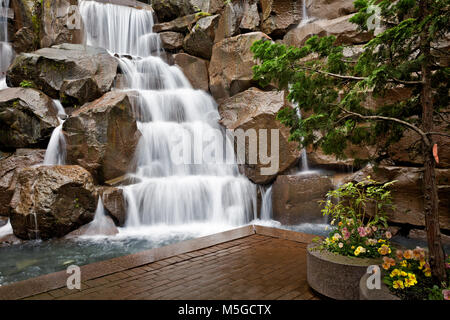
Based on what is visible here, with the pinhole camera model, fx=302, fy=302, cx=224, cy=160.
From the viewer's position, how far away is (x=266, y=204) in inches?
355

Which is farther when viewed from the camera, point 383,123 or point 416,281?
point 383,123

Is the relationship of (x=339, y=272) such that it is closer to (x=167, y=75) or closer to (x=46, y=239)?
(x=46, y=239)

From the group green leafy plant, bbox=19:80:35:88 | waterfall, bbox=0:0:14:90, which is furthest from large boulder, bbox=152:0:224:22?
green leafy plant, bbox=19:80:35:88

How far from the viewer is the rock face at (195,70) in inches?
492

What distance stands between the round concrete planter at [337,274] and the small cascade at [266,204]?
571cm

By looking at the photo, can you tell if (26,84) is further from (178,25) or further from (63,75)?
(178,25)

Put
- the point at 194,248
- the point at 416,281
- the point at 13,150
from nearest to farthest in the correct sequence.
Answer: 1. the point at 416,281
2. the point at 194,248
3. the point at 13,150

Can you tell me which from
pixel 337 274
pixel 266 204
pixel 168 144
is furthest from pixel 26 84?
pixel 337 274

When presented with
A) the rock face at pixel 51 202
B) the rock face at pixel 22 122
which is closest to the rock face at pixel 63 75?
the rock face at pixel 22 122

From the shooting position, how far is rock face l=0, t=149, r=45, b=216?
8066 millimetres

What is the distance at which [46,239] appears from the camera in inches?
271

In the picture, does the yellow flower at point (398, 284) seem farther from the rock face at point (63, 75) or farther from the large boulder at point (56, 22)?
the large boulder at point (56, 22)

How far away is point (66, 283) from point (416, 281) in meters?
3.51
